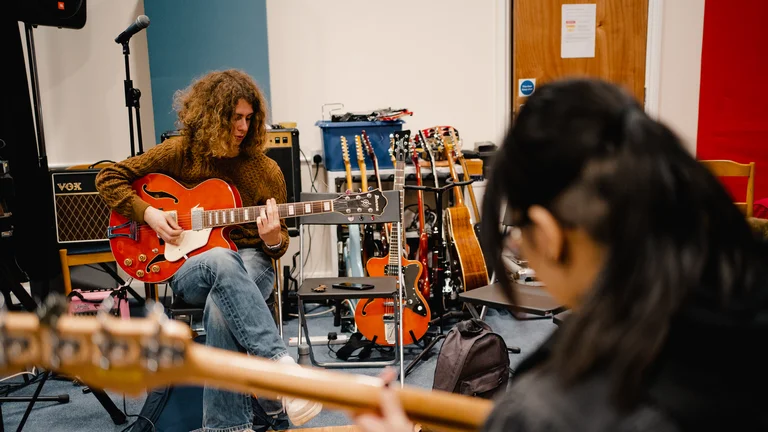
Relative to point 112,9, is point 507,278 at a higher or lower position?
lower

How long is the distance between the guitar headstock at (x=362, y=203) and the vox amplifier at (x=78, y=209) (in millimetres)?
1398

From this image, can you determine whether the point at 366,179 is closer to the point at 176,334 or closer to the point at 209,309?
the point at 209,309

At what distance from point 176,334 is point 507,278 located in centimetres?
43

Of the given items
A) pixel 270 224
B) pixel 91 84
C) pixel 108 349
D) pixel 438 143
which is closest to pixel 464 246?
pixel 438 143

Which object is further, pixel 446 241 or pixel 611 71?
pixel 611 71

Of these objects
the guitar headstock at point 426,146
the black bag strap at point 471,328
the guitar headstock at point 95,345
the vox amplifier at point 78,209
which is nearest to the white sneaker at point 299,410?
the black bag strap at point 471,328

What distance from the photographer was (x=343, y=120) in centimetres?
389

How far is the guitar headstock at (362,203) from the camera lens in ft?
9.27

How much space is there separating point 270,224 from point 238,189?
0.25m

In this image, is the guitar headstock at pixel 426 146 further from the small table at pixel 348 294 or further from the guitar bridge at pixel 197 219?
the guitar bridge at pixel 197 219

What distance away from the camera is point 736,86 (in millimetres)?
4508

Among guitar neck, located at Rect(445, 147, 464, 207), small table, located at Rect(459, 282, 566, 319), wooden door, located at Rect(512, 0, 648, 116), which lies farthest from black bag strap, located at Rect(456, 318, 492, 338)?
wooden door, located at Rect(512, 0, 648, 116)

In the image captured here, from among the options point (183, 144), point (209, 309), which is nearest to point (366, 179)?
point (183, 144)

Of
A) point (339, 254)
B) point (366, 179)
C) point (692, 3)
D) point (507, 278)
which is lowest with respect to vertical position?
point (339, 254)
